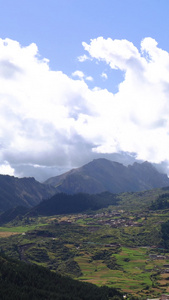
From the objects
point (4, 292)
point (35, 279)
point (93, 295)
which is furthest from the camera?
point (35, 279)

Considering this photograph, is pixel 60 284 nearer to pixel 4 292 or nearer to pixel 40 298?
pixel 40 298

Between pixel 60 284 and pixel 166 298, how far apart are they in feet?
197

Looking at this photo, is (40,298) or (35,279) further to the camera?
(35,279)

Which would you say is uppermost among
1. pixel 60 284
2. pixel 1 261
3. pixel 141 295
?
pixel 1 261

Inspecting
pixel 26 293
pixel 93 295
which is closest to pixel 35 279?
pixel 26 293

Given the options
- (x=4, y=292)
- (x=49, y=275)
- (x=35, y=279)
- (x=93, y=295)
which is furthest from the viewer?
(x=49, y=275)

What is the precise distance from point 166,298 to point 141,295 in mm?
19089

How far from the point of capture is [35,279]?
6821 inches

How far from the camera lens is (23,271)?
577ft

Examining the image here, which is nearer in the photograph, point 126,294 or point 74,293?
point 74,293

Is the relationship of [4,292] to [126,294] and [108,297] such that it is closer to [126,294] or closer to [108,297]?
[108,297]

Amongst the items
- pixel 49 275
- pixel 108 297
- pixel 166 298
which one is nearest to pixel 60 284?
pixel 49 275

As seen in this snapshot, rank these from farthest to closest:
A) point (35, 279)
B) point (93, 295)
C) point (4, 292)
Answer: point (35, 279), point (93, 295), point (4, 292)

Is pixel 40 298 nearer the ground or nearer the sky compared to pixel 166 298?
nearer the sky
